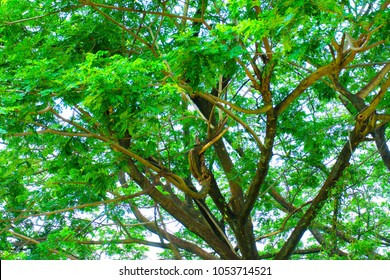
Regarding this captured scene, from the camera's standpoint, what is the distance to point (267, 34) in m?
4.77

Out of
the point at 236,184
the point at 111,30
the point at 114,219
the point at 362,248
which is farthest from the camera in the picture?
the point at 114,219

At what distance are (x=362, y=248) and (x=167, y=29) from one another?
3.30 metres

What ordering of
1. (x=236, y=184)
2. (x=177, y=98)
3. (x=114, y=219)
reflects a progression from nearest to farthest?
(x=177, y=98)
(x=236, y=184)
(x=114, y=219)

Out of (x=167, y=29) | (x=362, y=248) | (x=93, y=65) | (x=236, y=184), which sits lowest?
(x=362, y=248)

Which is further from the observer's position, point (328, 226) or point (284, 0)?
point (328, 226)

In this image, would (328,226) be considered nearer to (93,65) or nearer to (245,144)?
(245,144)

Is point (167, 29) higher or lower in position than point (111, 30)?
higher

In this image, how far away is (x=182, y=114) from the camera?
7938mm

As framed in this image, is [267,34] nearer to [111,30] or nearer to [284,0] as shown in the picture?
[284,0]

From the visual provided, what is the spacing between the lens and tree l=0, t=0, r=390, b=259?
5133 mm

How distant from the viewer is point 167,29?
23.4 ft

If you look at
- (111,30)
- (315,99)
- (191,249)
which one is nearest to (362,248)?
(315,99)

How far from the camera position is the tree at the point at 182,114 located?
16.8ft

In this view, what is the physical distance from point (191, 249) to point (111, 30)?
3.89 metres
